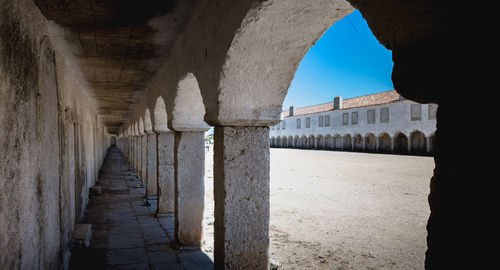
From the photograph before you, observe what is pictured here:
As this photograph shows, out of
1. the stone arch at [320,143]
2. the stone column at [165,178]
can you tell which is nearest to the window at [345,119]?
the stone arch at [320,143]

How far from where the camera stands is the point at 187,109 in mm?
4711

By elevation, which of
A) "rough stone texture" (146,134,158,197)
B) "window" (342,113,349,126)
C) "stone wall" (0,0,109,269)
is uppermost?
"window" (342,113,349,126)

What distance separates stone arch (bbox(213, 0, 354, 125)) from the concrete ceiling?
1043mm

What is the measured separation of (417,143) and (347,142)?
8.60 m

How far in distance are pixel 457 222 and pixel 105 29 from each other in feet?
13.1

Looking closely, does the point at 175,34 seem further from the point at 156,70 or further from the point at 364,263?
the point at 364,263

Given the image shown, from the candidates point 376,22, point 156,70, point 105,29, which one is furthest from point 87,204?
point 376,22

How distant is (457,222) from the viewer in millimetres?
895

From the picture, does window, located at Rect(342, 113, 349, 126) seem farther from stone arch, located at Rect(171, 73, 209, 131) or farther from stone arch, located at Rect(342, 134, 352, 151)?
stone arch, located at Rect(171, 73, 209, 131)

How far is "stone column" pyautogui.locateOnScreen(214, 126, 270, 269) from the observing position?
291 centimetres

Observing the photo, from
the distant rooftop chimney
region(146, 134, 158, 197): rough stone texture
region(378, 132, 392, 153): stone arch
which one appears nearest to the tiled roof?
the distant rooftop chimney

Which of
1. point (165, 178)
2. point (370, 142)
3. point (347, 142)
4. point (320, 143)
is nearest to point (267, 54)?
point (165, 178)

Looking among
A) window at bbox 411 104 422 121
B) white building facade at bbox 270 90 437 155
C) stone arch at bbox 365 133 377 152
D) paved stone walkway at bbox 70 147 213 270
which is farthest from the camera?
stone arch at bbox 365 133 377 152

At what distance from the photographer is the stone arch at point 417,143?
27.2m
